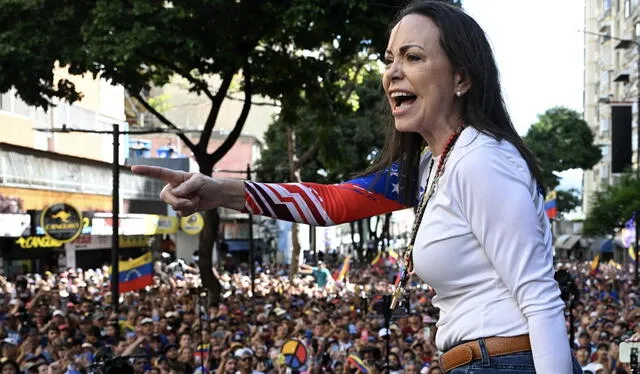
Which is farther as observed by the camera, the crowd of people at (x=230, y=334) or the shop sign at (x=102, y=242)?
the shop sign at (x=102, y=242)

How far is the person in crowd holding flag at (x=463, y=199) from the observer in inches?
98.6

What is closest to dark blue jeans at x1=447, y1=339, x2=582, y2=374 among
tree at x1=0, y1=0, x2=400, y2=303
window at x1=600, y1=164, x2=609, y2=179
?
tree at x1=0, y1=0, x2=400, y2=303

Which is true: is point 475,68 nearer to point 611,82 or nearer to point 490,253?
point 490,253

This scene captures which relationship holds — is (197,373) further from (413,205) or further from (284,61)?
(413,205)

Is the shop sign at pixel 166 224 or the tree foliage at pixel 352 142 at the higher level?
the tree foliage at pixel 352 142

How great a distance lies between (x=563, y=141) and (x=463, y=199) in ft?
285

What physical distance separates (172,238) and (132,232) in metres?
20.2

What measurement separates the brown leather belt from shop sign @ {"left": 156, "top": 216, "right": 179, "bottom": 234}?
52.9m

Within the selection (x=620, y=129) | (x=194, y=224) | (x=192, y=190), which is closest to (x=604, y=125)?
(x=620, y=129)

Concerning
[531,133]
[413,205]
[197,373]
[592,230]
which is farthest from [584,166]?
[413,205]

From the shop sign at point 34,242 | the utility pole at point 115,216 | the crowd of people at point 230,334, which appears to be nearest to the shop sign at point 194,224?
the shop sign at point 34,242

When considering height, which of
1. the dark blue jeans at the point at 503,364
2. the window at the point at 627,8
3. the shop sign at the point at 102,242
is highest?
the window at the point at 627,8

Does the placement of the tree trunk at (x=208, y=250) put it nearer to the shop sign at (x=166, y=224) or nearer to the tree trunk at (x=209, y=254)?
the tree trunk at (x=209, y=254)

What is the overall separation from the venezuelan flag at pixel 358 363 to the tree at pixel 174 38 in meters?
6.32
